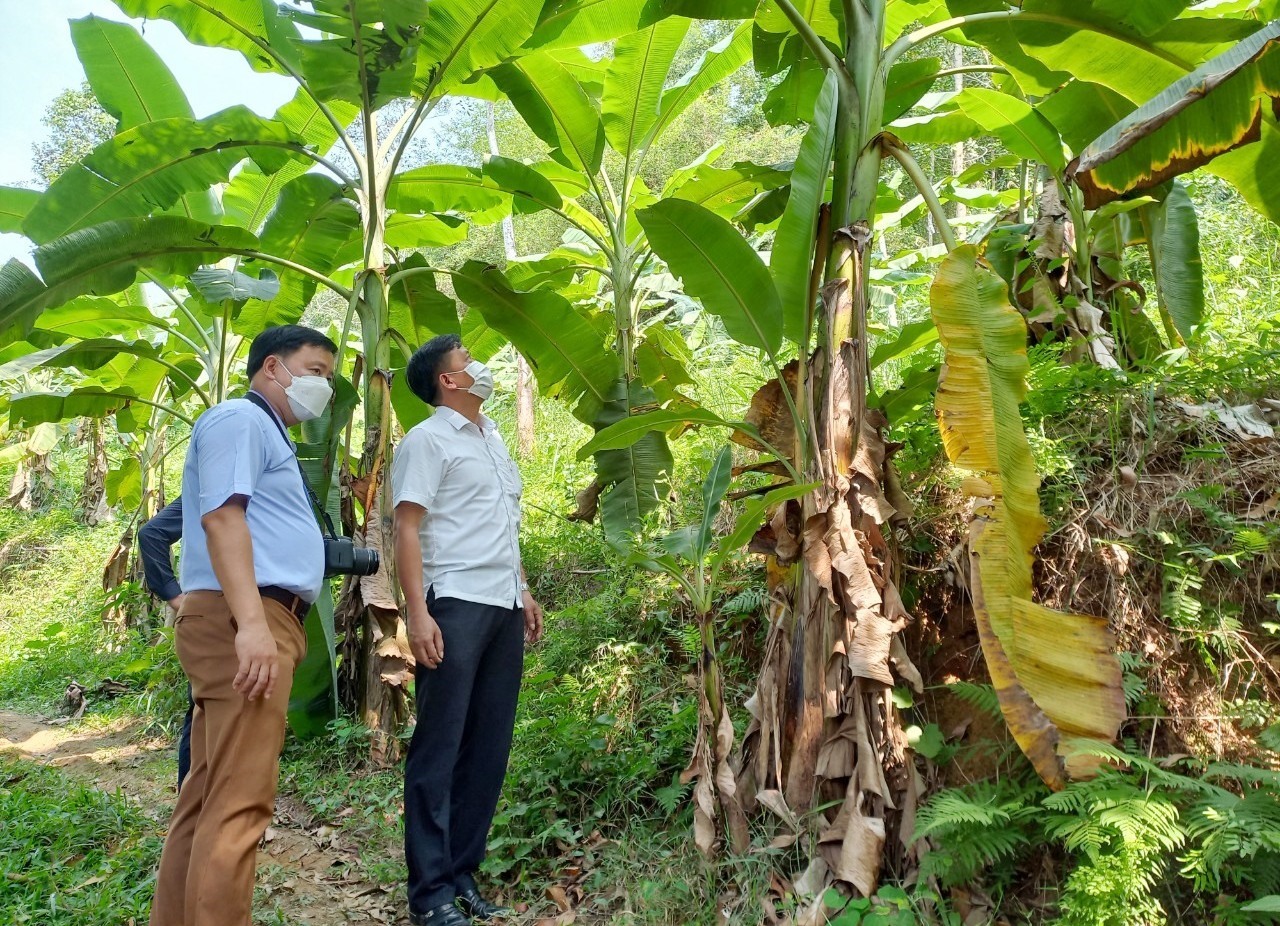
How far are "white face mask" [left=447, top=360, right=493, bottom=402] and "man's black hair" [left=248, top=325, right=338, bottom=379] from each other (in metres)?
0.56

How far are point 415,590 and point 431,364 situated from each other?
0.84 metres

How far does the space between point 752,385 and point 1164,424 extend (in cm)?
345

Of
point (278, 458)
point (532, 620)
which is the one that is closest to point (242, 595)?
point (278, 458)

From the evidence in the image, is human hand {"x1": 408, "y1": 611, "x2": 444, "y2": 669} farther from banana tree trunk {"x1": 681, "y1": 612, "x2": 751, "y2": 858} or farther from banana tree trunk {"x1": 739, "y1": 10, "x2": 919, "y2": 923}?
banana tree trunk {"x1": 739, "y1": 10, "x2": 919, "y2": 923}

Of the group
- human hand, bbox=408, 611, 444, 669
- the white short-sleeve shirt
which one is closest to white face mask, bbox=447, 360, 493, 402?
the white short-sleeve shirt

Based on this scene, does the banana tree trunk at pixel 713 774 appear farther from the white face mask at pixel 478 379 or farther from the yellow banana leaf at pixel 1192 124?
the yellow banana leaf at pixel 1192 124

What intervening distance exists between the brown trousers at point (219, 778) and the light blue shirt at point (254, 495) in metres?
0.09

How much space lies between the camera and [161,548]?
3.62 m

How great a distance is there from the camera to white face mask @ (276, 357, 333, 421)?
282 cm

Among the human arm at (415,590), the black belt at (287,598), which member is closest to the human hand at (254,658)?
the black belt at (287,598)

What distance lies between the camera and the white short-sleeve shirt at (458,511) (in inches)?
122

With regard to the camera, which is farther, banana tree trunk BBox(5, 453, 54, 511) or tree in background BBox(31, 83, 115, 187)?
tree in background BBox(31, 83, 115, 187)

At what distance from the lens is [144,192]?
183 inches

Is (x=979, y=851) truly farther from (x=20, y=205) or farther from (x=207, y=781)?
(x=20, y=205)
